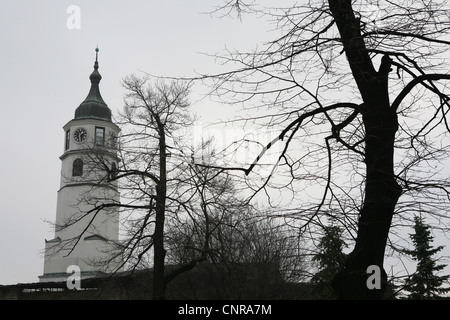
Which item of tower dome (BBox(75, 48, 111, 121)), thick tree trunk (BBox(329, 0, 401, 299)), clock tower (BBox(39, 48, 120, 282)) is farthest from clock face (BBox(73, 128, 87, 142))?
thick tree trunk (BBox(329, 0, 401, 299))

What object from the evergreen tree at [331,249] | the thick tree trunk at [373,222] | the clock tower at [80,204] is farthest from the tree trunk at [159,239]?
the clock tower at [80,204]

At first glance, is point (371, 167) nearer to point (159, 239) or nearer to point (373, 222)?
point (373, 222)

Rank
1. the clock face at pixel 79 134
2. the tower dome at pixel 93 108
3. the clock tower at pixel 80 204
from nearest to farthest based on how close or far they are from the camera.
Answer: the clock tower at pixel 80 204 → the clock face at pixel 79 134 → the tower dome at pixel 93 108

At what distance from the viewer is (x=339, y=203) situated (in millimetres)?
4723

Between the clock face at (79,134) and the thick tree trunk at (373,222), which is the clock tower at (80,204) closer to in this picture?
the clock face at (79,134)

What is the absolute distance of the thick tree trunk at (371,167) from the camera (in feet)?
15.4

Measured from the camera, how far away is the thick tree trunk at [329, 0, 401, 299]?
470cm

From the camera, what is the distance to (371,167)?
4.61 m

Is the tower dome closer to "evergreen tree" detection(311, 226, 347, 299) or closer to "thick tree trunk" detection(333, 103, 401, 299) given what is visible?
"evergreen tree" detection(311, 226, 347, 299)

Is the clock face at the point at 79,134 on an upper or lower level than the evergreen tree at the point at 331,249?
upper

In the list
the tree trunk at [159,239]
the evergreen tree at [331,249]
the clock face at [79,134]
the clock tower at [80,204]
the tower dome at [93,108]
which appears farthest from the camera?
the tower dome at [93,108]
